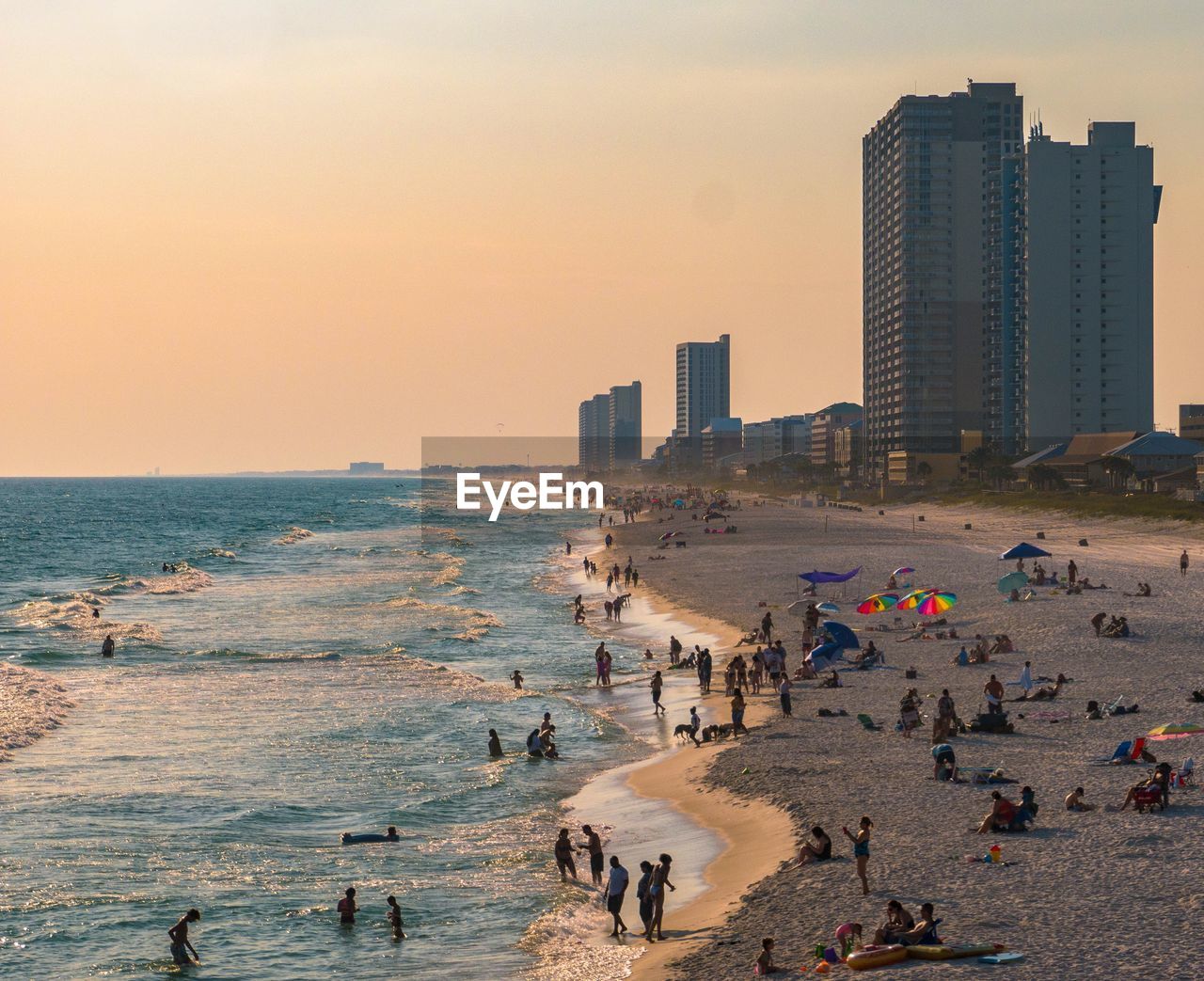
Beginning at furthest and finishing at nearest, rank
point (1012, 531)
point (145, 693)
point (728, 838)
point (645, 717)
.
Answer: point (1012, 531)
point (145, 693)
point (645, 717)
point (728, 838)

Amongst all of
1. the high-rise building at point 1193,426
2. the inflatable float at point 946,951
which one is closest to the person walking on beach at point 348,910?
the inflatable float at point 946,951

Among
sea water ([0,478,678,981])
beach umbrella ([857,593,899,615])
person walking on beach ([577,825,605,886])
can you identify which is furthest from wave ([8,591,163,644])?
person walking on beach ([577,825,605,886])

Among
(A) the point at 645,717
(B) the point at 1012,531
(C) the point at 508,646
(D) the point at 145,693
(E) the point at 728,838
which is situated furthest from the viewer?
(B) the point at 1012,531

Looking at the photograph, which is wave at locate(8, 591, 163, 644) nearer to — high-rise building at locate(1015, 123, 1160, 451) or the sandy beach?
the sandy beach

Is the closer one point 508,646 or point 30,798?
point 30,798

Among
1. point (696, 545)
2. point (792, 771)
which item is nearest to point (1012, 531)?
point (696, 545)

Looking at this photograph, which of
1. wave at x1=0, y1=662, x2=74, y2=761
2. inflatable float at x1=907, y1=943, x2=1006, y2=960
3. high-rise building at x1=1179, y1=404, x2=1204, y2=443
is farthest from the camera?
high-rise building at x1=1179, y1=404, x2=1204, y2=443

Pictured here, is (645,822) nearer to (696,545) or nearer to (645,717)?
(645,717)
